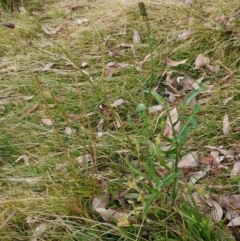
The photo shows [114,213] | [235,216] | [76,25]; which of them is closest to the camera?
[235,216]

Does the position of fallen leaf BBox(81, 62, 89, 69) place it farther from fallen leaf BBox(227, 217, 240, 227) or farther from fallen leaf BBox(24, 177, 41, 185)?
fallen leaf BBox(227, 217, 240, 227)

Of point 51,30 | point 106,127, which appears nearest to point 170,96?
point 106,127

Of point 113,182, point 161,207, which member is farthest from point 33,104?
point 161,207

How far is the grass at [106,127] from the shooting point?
1732 mm

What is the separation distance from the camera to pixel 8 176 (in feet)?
7.32

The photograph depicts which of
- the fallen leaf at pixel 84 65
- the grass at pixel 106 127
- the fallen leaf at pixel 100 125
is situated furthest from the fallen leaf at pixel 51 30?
the fallen leaf at pixel 100 125

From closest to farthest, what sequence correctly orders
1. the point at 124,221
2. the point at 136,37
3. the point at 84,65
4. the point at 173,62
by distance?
1. the point at 124,221
2. the point at 173,62
3. the point at 84,65
4. the point at 136,37

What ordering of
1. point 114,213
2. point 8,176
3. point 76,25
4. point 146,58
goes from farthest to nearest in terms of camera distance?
point 76,25 < point 146,58 < point 8,176 < point 114,213

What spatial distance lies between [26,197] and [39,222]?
0.17m

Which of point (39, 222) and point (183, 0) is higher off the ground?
point (183, 0)

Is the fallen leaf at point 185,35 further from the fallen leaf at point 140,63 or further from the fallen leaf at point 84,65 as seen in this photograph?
the fallen leaf at point 84,65

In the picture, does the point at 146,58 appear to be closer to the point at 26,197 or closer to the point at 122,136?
the point at 122,136

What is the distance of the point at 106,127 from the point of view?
248 cm

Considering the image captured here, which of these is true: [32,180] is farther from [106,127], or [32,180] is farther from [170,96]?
[170,96]
